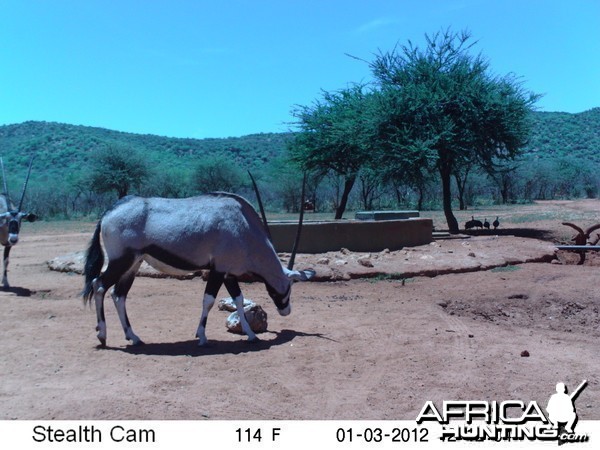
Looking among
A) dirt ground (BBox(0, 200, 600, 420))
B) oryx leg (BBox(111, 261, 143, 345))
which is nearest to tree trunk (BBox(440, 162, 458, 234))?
dirt ground (BBox(0, 200, 600, 420))

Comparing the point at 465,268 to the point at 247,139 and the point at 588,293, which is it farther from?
the point at 247,139

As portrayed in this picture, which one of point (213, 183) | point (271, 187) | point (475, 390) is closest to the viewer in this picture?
point (475, 390)

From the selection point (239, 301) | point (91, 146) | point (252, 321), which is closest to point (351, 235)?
point (252, 321)

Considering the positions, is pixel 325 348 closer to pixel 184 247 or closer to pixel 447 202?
pixel 184 247

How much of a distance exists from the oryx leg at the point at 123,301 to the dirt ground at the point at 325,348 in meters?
0.18

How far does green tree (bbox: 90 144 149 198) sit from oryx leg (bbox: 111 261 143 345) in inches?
1442

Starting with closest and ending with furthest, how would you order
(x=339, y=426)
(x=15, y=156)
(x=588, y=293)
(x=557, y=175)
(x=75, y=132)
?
(x=339, y=426) → (x=588, y=293) → (x=557, y=175) → (x=15, y=156) → (x=75, y=132)

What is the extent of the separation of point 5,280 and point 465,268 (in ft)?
28.7

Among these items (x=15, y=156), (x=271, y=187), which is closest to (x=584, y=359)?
(x=271, y=187)

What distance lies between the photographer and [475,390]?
5785mm

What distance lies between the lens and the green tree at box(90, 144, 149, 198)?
42.9 metres

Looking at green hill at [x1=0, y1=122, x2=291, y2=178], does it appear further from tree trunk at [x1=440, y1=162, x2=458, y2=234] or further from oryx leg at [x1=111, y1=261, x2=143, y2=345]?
oryx leg at [x1=111, y1=261, x2=143, y2=345]

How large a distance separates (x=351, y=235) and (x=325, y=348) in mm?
7667

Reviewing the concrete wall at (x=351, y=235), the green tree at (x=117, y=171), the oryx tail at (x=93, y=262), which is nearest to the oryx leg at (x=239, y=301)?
the oryx tail at (x=93, y=262)
